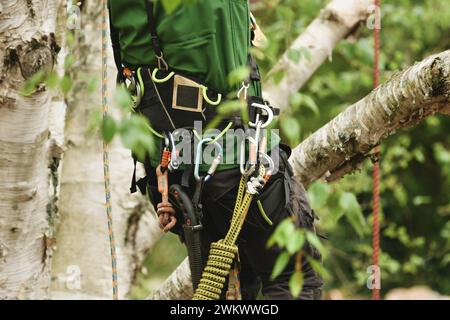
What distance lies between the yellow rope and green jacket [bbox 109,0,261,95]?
1.17ft

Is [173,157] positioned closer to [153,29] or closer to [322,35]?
[153,29]

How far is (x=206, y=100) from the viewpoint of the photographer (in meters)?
2.34

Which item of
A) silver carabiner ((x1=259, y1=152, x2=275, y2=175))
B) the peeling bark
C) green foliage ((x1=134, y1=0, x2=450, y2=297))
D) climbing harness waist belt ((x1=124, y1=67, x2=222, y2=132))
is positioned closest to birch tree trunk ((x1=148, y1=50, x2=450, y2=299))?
the peeling bark

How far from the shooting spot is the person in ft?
7.50

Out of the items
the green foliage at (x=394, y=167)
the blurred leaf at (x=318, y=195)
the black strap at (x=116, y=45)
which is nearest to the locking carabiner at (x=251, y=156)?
the blurred leaf at (x=318, y=195)

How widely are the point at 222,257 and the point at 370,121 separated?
3.01 ft

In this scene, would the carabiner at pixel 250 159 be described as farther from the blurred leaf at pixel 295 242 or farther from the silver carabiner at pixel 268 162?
the blurred leaf at pixel 295 242

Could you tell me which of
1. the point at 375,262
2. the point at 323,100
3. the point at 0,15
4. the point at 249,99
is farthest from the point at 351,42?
the point at 323,100

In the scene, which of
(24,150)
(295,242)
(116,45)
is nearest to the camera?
(295,242)

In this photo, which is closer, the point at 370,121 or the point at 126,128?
the point at 126,128

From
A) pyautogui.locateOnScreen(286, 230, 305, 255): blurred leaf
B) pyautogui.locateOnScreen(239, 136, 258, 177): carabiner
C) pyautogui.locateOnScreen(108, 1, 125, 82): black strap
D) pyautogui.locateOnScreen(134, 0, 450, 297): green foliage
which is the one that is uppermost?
pyautogui.locateOnScreen(134, 0, 450, 297): green foliage

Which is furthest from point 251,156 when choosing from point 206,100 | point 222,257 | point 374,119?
point 374,119

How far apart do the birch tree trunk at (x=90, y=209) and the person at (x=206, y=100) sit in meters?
1.51

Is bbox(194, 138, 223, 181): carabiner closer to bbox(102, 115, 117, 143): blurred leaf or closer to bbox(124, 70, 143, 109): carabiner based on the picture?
bbox(124, 70, 143, 109): carabiner
